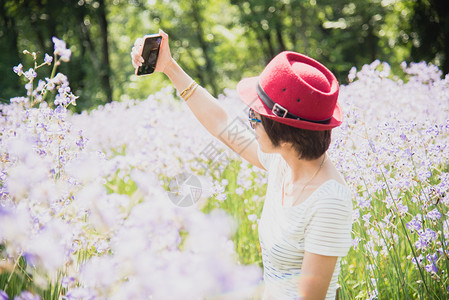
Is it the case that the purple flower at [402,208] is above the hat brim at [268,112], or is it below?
below

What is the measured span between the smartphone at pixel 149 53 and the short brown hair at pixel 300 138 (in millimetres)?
803

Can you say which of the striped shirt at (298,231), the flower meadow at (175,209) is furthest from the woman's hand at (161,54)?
the striped shirt at (298,231)

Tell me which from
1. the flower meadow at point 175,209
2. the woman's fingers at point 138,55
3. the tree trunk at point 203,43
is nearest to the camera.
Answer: the flower meadow at point 175,209

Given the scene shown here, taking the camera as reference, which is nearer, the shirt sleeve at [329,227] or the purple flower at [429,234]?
the shirt sleeve at [329,227]

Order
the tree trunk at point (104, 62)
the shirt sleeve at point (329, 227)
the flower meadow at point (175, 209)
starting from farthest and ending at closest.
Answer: the tree trunk at point (104, 62) < the shirt sleeve at point (329, 227) < the flower meadow at point (175, 209)

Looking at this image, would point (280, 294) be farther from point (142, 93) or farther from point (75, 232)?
point (142, 93)

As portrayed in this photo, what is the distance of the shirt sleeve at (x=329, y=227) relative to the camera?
1586 mm

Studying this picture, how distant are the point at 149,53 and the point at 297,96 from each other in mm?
983

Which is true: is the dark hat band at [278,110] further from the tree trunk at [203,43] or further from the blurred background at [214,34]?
the tree trunk at [203,43]

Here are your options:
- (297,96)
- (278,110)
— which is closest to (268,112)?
(278,110)

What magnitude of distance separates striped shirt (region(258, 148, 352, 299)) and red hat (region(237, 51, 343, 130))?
12.3 inches

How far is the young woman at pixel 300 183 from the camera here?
5.27 ft

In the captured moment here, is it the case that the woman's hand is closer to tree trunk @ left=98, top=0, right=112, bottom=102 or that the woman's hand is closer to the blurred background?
the blurred background

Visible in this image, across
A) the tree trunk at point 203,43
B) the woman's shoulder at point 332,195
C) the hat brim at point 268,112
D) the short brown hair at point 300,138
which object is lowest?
the tree trunk at point 203,43
